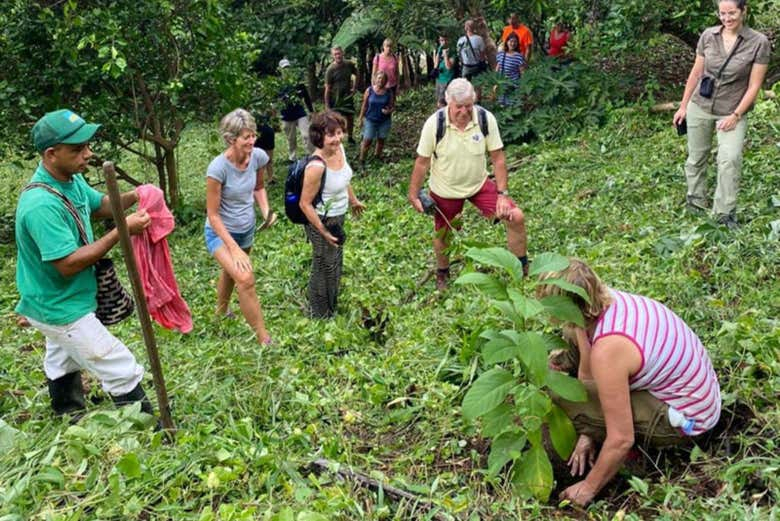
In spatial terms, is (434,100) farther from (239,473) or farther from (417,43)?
(239,473)

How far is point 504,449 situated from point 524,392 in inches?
11.2

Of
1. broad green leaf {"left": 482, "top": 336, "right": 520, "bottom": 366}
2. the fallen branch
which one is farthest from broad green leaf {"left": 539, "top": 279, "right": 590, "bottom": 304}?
the fallen branch

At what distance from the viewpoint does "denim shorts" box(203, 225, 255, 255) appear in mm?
5207

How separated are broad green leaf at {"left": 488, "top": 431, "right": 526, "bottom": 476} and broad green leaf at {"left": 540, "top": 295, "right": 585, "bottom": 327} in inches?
22.7

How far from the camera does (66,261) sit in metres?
3.39

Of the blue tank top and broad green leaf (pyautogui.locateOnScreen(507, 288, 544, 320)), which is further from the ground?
broad green leaf (pyautogui.locateOnScreen(507, 288, 544, 320))

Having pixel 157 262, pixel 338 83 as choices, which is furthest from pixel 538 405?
pixel 338 83

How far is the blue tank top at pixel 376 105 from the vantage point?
1154cm

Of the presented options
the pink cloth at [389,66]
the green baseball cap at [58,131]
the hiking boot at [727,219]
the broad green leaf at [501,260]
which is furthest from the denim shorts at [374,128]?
the broad green leaf at [501,260]

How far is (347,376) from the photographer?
4.40 metres

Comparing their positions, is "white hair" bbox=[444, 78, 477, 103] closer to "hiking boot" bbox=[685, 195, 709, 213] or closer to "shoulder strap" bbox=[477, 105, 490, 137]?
"shoulder strap" bbox=[477, 105, 490, 137]

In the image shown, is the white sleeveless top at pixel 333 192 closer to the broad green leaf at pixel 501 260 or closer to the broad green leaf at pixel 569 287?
the broad green leaf at pixel 501 260

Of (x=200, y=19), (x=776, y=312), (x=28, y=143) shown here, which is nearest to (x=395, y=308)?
(x=776, y=312)

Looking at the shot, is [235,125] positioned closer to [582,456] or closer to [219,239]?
[219,239]
